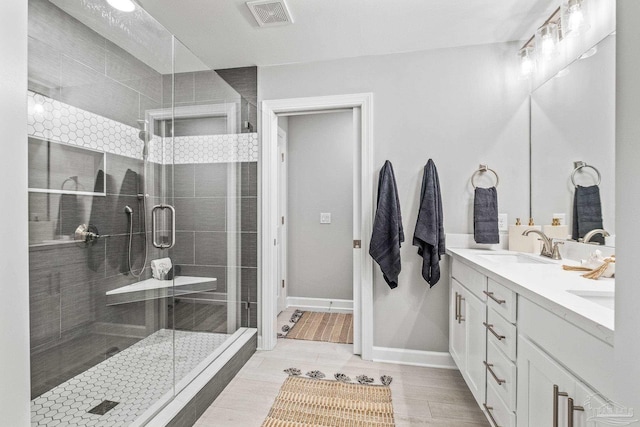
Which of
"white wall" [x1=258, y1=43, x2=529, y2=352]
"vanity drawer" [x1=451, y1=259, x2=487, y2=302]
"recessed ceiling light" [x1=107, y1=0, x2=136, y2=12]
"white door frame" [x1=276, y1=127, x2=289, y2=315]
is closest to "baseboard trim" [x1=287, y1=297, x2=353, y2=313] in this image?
"white door frame" [x1=276, y1=127, x2=289, y2=315]

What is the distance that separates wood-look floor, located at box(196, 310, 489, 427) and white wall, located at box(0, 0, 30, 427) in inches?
50.1

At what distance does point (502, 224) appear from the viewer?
7.77ft

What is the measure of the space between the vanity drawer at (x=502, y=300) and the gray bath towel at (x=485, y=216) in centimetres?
79

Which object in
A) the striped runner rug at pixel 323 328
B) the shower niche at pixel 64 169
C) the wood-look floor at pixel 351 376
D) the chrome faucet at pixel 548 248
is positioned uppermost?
the shower niche at pixel 64 169

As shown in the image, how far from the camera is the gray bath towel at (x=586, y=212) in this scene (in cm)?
166

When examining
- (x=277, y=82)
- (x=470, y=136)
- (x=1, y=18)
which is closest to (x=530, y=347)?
(x=470, y=136)

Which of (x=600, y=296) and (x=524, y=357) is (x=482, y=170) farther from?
(x=524, y=357)

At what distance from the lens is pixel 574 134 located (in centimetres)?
185

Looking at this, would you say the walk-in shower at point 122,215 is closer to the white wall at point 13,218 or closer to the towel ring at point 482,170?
the white wall at point 13,218

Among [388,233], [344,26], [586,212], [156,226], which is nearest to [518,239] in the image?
[586,212]

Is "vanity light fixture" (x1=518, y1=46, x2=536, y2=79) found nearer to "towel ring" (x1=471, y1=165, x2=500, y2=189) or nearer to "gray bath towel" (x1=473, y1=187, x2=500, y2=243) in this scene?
→ "towel ring" (x1=471, y1=165, x2=500, y2=189)

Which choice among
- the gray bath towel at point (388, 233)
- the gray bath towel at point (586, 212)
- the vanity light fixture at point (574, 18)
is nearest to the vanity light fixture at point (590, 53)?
the vanity light fixture at point (574, 18)

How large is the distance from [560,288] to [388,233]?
128cm

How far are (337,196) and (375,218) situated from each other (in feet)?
4.50
